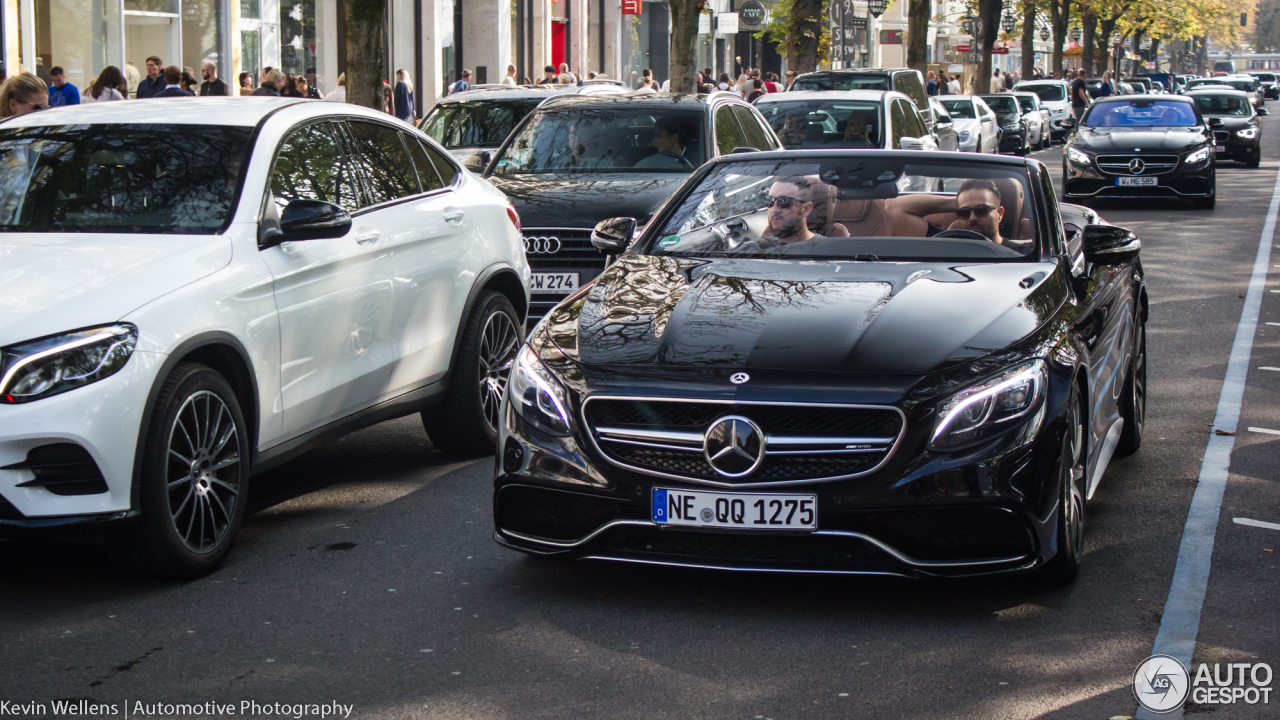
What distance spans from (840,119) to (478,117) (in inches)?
171

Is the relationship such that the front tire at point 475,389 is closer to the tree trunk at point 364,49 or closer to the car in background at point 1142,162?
the tree trunk at point 364,49

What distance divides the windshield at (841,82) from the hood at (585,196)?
1217 cm

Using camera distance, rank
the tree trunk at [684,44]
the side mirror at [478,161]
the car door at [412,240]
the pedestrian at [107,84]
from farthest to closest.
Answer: the tree trunk at [684,44]
the pedestrian at [107,84]
the side mirror at [478,161]
the car door at [412,240]

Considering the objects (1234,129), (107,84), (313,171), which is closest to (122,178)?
(313,171)

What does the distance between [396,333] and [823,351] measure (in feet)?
7.78

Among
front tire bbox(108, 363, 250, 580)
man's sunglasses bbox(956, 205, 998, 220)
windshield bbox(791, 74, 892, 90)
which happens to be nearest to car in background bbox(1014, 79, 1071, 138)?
windshield bbox(791, 74, 892, 90)

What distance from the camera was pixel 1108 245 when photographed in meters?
6.17

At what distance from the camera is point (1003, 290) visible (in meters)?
5.42

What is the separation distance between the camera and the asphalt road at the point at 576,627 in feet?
13.9

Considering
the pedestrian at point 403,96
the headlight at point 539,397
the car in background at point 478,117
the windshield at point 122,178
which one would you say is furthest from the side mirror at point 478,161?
the pedestrian at point 403,96

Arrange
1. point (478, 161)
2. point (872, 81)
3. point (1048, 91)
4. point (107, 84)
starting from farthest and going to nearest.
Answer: point (1048, 91), point (872, 81), point (107, 84), point (478, 161)

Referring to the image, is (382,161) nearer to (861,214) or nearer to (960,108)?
(861,214)

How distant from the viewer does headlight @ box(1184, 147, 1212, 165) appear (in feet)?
68.1

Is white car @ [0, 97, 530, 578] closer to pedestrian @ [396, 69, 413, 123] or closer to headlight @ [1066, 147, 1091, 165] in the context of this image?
headlight @ [1066, 147, 1091, 165]
